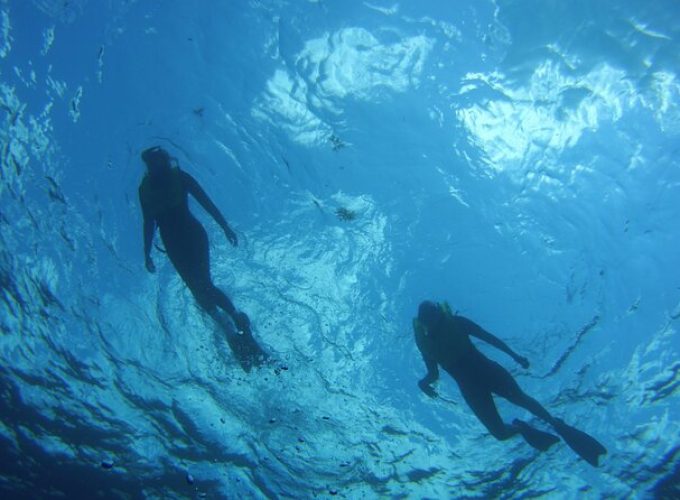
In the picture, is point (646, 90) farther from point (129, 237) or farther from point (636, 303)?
point (129, 237)

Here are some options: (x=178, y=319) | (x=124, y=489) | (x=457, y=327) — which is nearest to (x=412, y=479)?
(x=457, y=327)

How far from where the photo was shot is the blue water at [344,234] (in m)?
9.84

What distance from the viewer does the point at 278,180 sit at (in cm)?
1095

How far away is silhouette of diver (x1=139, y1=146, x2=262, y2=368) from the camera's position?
7.40m

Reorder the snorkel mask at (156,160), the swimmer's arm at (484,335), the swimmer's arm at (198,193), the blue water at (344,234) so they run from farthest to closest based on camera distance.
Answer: the blue water at (344,234), the swimmer's arm at (484,335), the swimmer's arm at (198,193), the snorkel mask at (156,160)

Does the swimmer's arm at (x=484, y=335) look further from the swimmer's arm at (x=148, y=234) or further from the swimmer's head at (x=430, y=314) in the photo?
the swimmer's arm at (x=148, y=234)

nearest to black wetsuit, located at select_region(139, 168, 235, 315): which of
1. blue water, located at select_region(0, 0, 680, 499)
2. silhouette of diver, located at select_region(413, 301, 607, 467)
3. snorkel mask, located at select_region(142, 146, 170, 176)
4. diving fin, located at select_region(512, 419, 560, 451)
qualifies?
snorkel mask, located at select_region(142, 146, 170, 176)

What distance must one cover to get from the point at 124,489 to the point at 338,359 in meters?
9.10

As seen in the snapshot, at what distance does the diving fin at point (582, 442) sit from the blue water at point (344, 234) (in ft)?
12.7

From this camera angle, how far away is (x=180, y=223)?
7777 millimetres

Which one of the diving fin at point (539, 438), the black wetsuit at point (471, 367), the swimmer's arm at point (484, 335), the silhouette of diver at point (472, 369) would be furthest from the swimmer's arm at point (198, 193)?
the diving fin at point (539, 438)

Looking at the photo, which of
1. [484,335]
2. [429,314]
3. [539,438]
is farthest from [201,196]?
[539,438]

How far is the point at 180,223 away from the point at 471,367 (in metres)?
6.08

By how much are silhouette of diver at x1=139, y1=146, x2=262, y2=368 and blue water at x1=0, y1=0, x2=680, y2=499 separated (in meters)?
3.24
